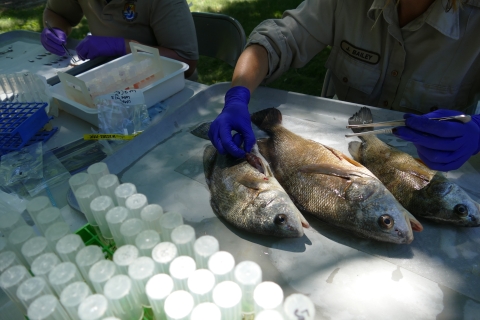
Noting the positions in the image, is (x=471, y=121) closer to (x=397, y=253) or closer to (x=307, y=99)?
(x=397, y=253)

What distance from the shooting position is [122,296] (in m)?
0.82

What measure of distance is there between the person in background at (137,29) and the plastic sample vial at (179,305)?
1.92m

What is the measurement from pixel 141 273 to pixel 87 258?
7.3 inches

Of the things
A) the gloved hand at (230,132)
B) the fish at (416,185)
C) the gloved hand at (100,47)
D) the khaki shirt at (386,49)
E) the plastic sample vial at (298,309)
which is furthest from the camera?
the gloved hand at (100,47)

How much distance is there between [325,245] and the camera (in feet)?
3.97

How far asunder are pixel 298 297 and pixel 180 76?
1531 millimetres

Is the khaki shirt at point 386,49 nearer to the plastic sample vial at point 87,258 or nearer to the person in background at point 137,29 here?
the person in background at point 137,29

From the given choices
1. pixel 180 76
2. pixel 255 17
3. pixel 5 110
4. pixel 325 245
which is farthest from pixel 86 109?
pixel 255 17

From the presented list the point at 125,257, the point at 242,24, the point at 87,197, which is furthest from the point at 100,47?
the point at 242,24

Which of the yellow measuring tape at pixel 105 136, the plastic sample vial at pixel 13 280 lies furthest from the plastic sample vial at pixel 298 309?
the yellow measuring tape at pixel 105 136

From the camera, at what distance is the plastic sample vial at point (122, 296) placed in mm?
822

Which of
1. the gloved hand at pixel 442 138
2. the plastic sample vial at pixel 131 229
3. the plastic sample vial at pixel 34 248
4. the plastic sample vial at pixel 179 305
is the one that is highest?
the gloved hand at pixel 442 138

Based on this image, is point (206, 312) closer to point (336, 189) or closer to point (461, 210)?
point (336, 189)

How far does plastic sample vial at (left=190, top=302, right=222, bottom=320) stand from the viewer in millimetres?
758
